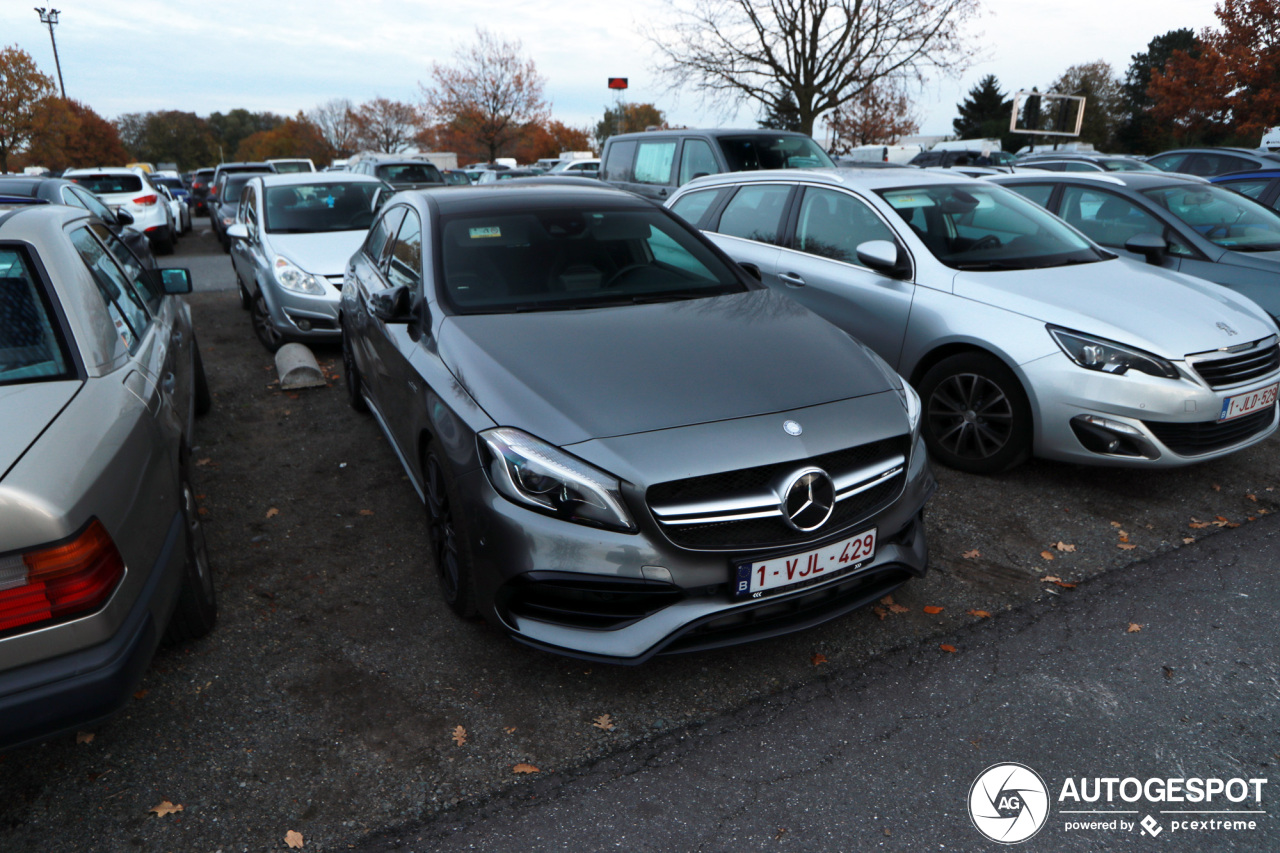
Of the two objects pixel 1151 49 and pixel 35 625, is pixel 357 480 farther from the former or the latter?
pixel 1151 49

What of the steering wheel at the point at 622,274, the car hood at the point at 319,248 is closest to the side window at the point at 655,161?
the car hood at the point at 319,248

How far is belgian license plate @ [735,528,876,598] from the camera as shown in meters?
2.50

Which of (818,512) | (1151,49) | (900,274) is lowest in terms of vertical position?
(818,512)

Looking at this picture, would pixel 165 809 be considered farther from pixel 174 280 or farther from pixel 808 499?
pixel 174 280

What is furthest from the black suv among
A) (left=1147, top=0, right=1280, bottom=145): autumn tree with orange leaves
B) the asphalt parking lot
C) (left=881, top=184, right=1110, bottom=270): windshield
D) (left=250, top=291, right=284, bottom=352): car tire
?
(left=1147, top=0, right=1280, bottom=145): autumn tree with orange leaves

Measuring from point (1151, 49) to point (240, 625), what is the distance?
76981 millimetres

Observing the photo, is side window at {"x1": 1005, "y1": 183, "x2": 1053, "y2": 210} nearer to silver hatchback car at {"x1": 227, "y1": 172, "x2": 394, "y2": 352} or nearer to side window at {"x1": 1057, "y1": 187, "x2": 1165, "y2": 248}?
side window at {"x1": 1057, "y1": 187, "x2": 1165, "y2": 248}

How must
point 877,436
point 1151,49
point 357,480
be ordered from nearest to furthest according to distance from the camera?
point 877,436 < point 357,480 < point 1151,49

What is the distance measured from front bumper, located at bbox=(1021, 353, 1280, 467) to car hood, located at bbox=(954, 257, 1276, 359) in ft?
0.65

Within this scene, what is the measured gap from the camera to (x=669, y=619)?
248 centimetres

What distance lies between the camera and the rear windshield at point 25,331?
2377mm

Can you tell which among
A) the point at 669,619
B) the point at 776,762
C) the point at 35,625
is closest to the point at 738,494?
the point at 669,619

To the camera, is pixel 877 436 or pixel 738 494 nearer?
pixel 738 494

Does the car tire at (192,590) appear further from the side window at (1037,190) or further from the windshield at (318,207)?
the side window at (1037,190)
